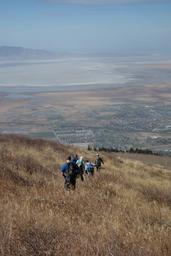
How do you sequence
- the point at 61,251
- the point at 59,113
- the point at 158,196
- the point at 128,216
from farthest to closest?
the point at 59,113 → the point at 158,196 → the point at 128,216 → the point at 61,251

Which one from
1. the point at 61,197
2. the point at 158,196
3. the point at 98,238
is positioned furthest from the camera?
the point at 158,196

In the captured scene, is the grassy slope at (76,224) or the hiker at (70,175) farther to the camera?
the hiker at (70,175)

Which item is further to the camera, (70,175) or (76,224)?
(70,175)

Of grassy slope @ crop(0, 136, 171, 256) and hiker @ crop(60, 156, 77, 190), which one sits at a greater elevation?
grassy slope @ crop(0, 136, 171, 256)

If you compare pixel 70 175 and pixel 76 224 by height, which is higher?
pixel 76 224

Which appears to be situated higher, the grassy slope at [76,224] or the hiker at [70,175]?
the grassy slope at [76,224]

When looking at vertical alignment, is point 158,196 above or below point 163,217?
below

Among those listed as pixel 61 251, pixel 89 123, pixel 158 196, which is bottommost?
pixel 89 123

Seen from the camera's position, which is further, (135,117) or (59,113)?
(59,113)

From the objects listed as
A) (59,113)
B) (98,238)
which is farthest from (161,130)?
(98,238)

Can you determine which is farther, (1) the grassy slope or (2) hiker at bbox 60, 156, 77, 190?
(2) hiker at bbox 60, 156, 77, 190

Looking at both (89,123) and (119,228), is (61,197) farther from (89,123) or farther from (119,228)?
(89,123)
